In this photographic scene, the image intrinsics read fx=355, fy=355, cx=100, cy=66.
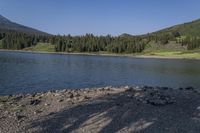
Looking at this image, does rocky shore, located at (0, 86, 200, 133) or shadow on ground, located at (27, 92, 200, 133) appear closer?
shadow on ground, located at (27, 92, 200, 133)

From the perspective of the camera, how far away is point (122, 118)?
2075 centimetres

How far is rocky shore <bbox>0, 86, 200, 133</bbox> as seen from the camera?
1922cm

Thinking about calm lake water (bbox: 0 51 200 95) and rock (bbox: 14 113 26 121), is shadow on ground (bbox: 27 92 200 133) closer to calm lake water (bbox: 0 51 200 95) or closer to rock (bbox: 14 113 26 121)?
A: rock (bbox: 14 113 26 121)

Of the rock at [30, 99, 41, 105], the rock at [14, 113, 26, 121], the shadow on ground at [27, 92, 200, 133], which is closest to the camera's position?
the shadow on ground at [27, 92, 200, 133]

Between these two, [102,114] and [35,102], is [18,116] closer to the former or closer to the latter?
[35,102]

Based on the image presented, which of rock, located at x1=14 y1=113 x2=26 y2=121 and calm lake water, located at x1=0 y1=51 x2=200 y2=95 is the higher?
rock, located at x1=14 y1=113 x2=26 y2=121

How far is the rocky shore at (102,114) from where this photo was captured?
1922 centimetres

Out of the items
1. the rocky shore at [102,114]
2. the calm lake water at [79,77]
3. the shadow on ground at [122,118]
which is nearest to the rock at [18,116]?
the rocky shore at [102,114]

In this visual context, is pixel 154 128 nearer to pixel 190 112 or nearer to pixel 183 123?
pixel 183 123

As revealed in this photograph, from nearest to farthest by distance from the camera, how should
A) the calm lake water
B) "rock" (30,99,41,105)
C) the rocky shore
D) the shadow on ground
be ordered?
the shadow on ground
the rocky shore
"rock" (30,99,41,105)
the calm lake water

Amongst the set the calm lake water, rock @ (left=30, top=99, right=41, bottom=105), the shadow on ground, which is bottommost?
the calm lake water

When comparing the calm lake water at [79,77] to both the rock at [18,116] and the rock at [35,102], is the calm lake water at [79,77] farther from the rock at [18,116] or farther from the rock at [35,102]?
the rock at [18,116]

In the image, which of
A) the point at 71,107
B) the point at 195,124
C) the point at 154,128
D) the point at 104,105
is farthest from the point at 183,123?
the point at 71,107

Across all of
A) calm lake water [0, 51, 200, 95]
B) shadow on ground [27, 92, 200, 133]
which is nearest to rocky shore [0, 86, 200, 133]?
shadow on ground [27, 92, 200, 133]
